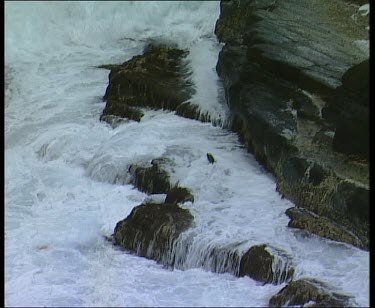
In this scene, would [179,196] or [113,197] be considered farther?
[113,197]

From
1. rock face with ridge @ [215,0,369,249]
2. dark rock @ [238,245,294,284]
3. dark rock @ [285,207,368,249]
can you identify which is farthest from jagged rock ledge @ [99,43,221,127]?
dark rock @ [238,245,294,284]

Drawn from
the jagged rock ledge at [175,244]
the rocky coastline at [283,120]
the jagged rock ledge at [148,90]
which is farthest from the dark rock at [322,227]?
the jagged rock ledge at [148,90]

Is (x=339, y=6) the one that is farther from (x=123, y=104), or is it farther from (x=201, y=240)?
(x=201, y=240)

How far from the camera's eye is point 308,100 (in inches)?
364

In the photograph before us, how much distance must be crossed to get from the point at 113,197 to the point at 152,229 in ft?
4.59

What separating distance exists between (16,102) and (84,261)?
5695mm

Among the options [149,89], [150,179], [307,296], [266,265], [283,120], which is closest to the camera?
[307,296]

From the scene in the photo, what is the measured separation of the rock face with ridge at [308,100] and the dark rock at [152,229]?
1.21 meters

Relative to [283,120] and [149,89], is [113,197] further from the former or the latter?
[149,89]

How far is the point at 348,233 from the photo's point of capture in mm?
7309

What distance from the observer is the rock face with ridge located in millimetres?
7566

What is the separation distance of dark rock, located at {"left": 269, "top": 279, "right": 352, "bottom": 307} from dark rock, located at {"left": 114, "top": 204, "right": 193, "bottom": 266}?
138 cm

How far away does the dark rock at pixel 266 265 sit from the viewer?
267 inches

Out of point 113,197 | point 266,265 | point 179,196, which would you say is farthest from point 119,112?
point 266,265
